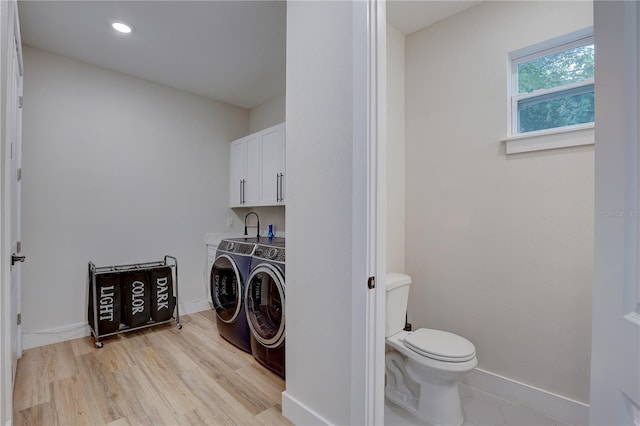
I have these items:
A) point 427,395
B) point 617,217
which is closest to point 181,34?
point 617,217

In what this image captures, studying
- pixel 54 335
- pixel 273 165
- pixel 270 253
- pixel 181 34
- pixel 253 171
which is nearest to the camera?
pixel 270 253

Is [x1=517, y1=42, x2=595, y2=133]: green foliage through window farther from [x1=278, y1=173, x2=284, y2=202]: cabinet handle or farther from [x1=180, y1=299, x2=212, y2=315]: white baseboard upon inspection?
[x1=180, y1=299, x2=212, y2=315]: white baseboard

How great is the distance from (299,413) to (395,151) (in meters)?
1.80

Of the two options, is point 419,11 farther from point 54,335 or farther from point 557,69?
point 54,335

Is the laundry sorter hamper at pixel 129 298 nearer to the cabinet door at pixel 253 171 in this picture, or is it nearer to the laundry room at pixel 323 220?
the laundry room at pixel 323 220

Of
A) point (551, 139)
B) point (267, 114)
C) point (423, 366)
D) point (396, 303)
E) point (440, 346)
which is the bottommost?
point (423, 366)

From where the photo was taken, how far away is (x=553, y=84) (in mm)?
1830

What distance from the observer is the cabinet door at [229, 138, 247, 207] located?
11.4 feet

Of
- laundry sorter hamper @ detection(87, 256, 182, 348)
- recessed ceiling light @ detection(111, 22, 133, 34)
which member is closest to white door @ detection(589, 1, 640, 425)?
recessed ceiling light @ detection(111, 22, 133, 34)

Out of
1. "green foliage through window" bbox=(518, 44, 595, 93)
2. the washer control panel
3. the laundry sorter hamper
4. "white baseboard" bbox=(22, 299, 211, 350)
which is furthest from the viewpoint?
the laundry sorter hamper

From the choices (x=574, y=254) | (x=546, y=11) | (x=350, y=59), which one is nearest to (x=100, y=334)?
(x=350, y=59)

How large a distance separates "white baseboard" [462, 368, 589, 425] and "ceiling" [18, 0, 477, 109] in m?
2.47

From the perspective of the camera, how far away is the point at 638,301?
18.9 inches

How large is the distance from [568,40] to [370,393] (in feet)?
7.19
